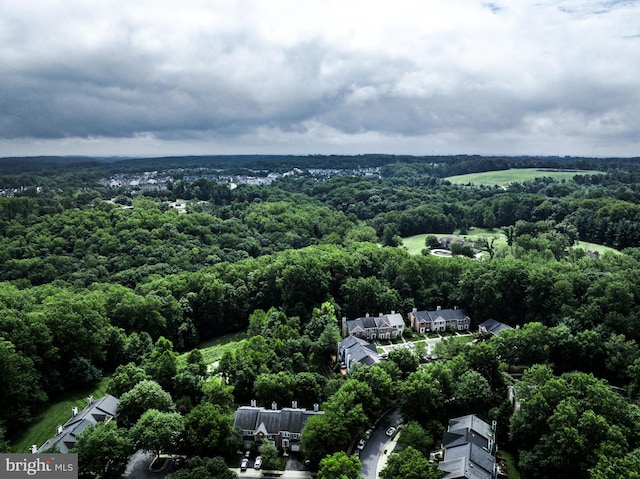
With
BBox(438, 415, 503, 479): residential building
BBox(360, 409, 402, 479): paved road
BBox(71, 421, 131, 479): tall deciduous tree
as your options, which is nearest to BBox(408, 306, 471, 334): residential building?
BBox(360, 409, 402, 479): paved road

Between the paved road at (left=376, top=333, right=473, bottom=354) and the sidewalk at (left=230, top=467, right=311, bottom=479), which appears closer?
the sidewalk at (left=230, top=467, right=311, bottom=479)

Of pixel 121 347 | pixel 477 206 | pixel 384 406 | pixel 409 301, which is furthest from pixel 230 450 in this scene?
pixel 477 206

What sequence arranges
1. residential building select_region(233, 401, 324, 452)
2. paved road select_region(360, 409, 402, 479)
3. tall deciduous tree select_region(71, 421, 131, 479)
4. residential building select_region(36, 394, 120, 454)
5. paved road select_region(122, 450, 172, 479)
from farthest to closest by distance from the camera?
residential building select_region(233, 401, 324, 452) → paved road select_region(360, 409, 402, 479) → residential building select_region(36, 394, 120, 454) → paved road select_region(122, 450, 172, 479) → tall deciduous tree select_region(71, 421, 131, 479)

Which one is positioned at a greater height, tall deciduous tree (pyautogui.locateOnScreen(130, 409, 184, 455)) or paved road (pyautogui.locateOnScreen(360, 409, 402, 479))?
tall deciduous tree (pyautogui.locateOnScreen(130, 409, 184, 455))

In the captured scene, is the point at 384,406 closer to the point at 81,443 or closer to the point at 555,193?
the point at 81,443

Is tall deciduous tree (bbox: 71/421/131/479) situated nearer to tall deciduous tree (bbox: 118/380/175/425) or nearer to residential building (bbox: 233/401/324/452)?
tall deciduous tree (bbox: 118/380/175/425)
